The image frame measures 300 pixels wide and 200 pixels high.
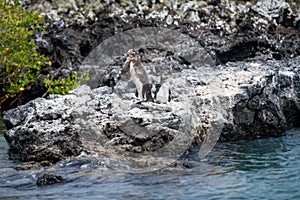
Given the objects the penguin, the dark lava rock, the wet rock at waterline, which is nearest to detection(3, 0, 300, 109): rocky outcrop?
the wet rock at waterline

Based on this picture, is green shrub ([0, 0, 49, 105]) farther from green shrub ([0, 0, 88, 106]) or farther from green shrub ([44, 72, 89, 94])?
green shrub ([44, 72, 89, 94])

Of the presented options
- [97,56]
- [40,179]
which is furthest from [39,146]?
[97,56]

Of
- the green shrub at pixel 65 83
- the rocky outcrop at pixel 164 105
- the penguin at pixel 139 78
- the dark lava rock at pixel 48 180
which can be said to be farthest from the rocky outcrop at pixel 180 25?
the dark lava rock at pixel 48 180

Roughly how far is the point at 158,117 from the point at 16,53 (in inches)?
394

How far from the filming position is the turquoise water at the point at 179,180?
29.6 ft

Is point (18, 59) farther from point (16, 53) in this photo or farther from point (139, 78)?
point (139, 78)

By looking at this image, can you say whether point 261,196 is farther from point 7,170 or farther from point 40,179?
point 7,170

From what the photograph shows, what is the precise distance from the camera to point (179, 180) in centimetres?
973

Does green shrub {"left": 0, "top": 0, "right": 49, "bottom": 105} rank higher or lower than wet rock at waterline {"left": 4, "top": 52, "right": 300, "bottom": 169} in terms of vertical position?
higher

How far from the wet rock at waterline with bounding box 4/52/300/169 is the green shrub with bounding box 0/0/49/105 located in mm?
5979

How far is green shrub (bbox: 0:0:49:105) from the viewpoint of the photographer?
19828 millimetres

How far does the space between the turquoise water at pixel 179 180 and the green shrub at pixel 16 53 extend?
885 cm

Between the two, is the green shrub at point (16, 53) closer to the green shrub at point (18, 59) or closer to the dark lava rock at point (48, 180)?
the green shrub at point (18, 59)

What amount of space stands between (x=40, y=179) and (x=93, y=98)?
3693 mm
